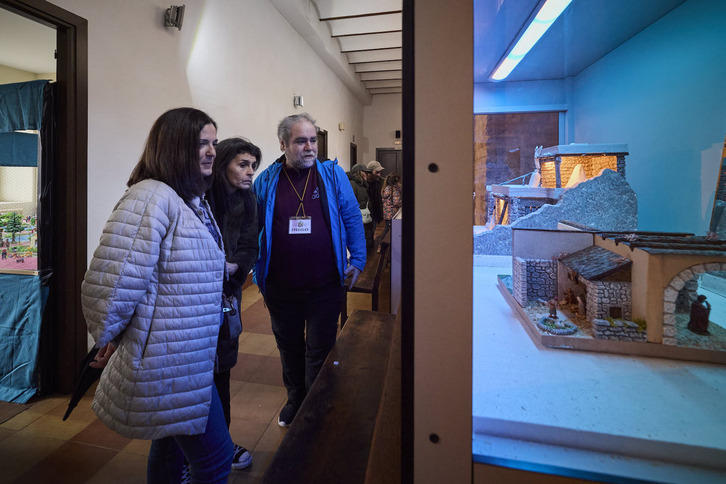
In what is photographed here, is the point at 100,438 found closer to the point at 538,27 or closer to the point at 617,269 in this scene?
the point at 617,269

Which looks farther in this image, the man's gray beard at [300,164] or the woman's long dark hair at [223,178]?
the man's gray beard at [300,164]

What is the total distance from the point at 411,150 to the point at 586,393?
568 millimetres

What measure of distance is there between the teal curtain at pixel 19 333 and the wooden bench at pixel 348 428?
7.29 ft

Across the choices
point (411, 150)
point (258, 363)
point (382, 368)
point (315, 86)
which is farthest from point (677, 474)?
point (315, 86)

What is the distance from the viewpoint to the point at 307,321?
1.95m

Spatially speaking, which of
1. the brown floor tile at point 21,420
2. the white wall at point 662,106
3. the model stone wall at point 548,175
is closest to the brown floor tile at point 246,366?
the brown floor tile at point 21,420

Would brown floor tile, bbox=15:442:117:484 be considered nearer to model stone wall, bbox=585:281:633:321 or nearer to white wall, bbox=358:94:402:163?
model stone wall, bbox=585:281:633:321

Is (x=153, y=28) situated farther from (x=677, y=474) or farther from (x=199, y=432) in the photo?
(x=677, y=474)

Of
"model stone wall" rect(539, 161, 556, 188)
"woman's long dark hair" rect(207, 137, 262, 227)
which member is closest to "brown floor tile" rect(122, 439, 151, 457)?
"woman's long dark hair" rect(207, 137, 262, 227)

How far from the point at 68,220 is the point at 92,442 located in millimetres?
1408

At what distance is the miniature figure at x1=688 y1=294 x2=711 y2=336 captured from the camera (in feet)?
2.29

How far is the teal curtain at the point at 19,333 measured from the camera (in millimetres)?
2334

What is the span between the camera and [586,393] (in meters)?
0.65

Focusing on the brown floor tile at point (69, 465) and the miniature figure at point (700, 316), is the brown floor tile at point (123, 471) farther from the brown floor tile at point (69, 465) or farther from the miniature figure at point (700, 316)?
the miniature figure at point (700, 316)
